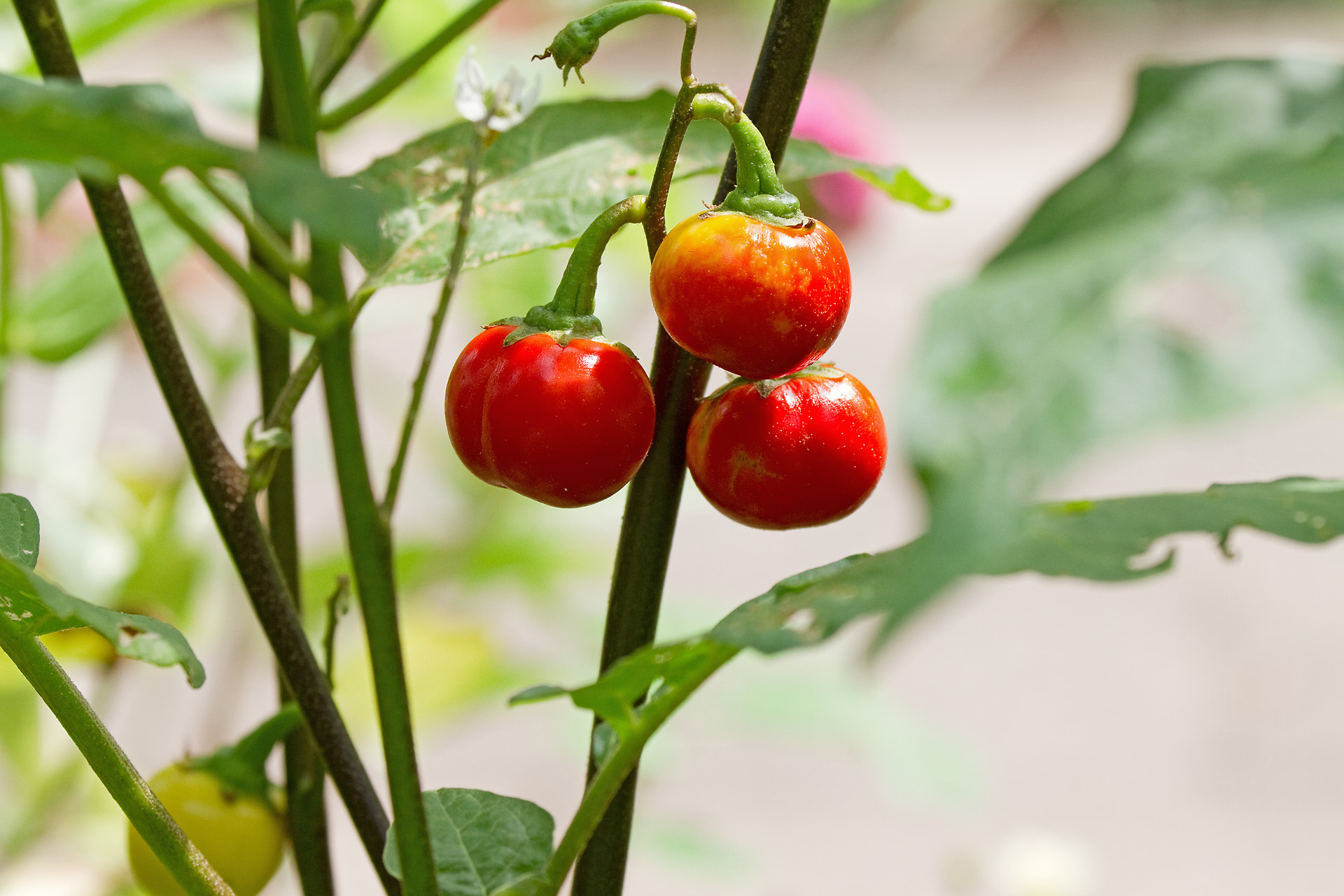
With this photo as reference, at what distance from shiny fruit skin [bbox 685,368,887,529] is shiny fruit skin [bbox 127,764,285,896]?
0.43 feet

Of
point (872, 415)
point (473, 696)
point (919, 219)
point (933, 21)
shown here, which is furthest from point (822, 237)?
point (933, 21)

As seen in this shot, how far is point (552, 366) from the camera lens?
0.20 m

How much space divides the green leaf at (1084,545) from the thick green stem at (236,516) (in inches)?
3.1

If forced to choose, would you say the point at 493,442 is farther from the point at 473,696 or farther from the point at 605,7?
the point at 473,696

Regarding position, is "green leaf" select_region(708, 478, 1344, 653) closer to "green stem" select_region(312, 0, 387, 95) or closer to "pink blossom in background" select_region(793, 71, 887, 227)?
"green stem" select_region(312, 0, 387, 95)

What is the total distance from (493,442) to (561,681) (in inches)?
15.9

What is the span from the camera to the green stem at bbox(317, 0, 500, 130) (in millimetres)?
242

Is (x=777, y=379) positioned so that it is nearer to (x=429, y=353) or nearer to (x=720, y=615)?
(x=429, y=353)

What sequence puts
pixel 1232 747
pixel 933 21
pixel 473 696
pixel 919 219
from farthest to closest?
pixel 933 21, pixel 919 219, pixel 1232 747, pixel 473 696

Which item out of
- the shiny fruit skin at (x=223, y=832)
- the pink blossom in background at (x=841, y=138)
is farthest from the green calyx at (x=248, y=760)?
the pink blossom in background at (x=841, y=138)

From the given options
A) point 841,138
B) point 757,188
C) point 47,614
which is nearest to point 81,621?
point 47,614

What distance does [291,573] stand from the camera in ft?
0.87

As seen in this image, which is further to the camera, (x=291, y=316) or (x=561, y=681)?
(x=561, y=681)

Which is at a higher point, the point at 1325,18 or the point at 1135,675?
the point at 1325,18
